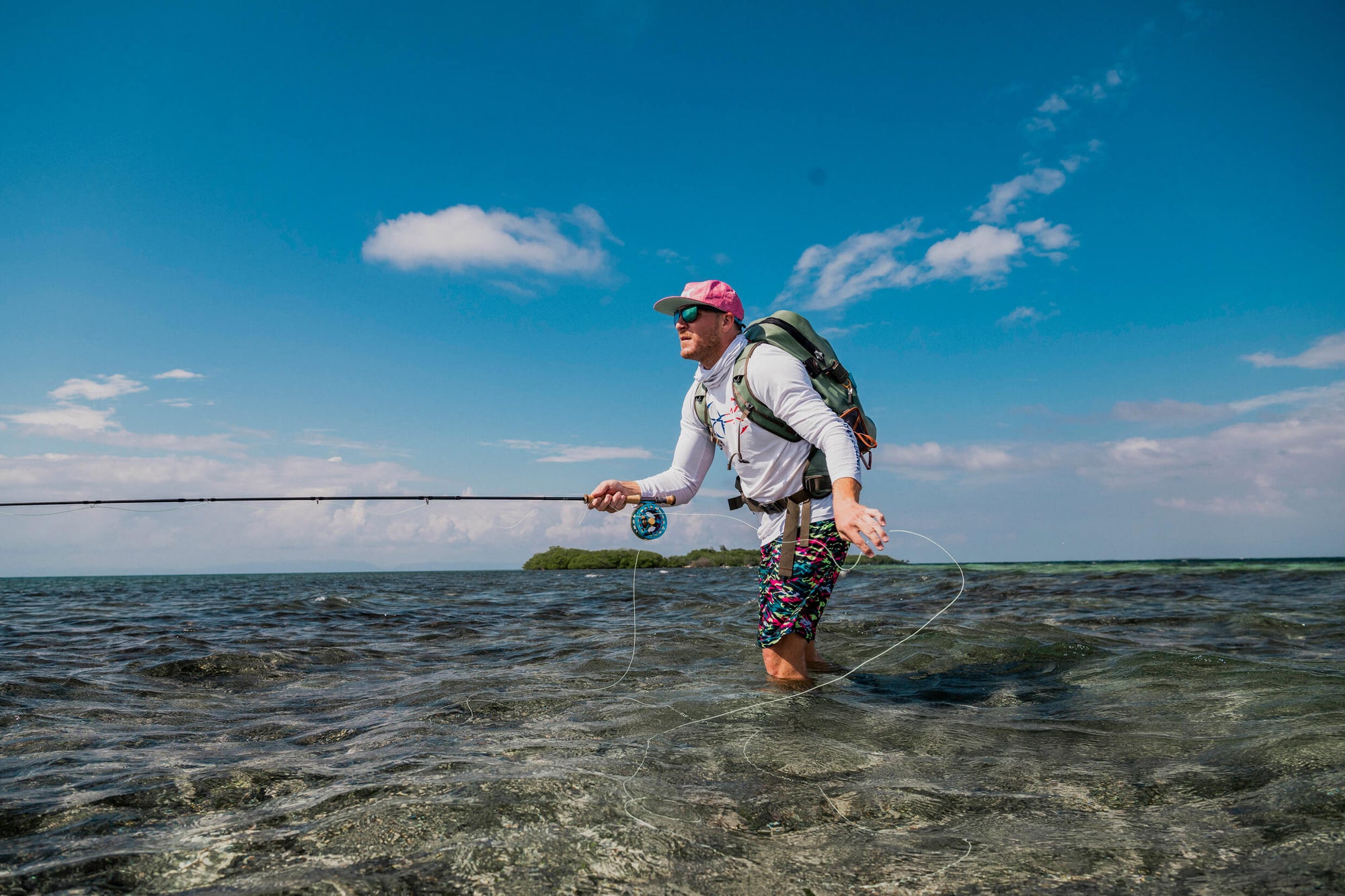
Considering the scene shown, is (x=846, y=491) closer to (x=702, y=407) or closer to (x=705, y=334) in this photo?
(x=705, y=334)

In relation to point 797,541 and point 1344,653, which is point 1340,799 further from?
point 1344,653

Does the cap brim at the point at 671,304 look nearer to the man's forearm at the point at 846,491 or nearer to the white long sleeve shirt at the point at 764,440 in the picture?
the white long sleeve shirt at the point at 764,440

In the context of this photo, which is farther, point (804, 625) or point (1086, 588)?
point (1086, 588)

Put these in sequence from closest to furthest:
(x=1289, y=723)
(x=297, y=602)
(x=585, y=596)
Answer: (x=1289, y=723) → (x=297, y=602) → (x=585, y=596)

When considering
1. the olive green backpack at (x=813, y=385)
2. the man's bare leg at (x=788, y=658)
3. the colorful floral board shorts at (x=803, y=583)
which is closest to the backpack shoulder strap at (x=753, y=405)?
the olive green backpack at (x=813, y=385)

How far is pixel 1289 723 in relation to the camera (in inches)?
160

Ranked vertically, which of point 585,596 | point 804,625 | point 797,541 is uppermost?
point 797,541

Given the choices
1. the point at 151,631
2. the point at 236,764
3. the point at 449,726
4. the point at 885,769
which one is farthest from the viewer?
the point at 151,631

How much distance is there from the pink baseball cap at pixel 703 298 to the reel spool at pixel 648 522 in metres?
1.74

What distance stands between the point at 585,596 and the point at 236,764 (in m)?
15.5

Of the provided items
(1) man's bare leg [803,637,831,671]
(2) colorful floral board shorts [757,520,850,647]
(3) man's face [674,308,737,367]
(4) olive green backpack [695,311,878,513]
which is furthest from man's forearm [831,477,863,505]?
(1) man's bare leg [803,637,831,671]

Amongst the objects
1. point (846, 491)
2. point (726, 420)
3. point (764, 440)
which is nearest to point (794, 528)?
point (764, 440)

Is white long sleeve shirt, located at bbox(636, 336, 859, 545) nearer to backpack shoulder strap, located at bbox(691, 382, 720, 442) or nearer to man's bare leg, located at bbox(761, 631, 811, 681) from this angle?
backpack shoulder strap, located at bbox(691, 382, 720, 442)

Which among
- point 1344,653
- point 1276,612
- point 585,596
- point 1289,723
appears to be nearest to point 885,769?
point 1289,723
